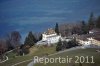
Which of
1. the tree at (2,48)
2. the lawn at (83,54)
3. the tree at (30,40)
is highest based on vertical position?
the tree at (30,40)

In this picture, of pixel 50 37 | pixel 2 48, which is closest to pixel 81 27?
pixel 50 37

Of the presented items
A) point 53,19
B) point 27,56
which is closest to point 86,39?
point 53,19

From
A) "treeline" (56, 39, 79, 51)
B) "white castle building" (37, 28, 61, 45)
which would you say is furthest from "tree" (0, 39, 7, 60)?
"treeline" (56, 39, 79, 51)

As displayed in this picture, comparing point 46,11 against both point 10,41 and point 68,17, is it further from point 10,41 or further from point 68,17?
point 10,41

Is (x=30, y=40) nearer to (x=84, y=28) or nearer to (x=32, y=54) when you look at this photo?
(x=32, y=54)

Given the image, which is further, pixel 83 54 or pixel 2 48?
pixel 2 48

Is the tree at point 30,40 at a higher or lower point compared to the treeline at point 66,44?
higher

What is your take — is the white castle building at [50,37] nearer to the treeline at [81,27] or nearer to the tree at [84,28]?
the treeline at [81,27]

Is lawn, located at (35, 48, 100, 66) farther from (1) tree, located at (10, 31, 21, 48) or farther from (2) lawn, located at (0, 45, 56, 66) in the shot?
(1) tree, located at (10, 31, 21, 48)

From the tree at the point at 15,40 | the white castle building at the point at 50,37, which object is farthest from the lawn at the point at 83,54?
the tree at the point at 15,40
